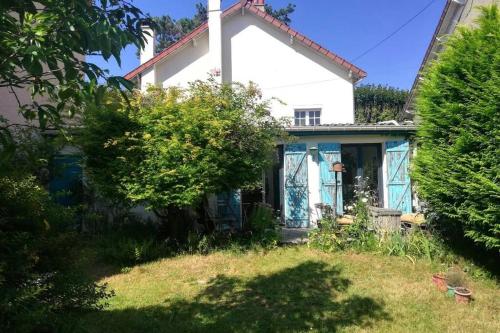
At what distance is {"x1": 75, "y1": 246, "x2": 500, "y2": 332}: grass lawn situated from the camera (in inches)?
179

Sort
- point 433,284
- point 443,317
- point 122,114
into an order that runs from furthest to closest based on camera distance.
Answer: point 122,114, point 433,284, point 443,317

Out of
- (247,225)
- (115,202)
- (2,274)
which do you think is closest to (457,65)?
(247,225)

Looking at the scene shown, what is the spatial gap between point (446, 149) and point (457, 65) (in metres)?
1.26

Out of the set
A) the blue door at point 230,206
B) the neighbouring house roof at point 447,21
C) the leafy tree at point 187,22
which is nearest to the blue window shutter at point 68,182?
the blue door at point 230,206

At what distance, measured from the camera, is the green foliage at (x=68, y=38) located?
187 cm

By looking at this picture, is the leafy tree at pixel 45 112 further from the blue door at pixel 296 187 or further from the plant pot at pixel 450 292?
the blue door at pixel 296 187

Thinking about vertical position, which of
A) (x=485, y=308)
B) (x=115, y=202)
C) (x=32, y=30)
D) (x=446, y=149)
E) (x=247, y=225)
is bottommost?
(x=485, y=308)

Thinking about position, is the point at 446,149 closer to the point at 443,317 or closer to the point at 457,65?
the point at 457,65

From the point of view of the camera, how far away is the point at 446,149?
20.0ft

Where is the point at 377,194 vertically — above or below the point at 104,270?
above

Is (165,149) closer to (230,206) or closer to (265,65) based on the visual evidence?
(230,206)

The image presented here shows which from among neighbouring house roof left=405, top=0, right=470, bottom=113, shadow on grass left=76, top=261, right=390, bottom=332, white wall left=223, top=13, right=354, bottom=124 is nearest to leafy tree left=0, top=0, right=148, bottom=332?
shadow on grass left=76, top=261, right=390, bottom=332

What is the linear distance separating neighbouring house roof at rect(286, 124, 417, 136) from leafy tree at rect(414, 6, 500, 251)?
157 inches

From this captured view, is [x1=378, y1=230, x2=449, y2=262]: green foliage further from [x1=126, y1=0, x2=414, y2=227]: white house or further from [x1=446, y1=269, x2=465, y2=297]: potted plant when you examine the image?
[x1=126, y1=0, x2=414, y2=227]: white house
